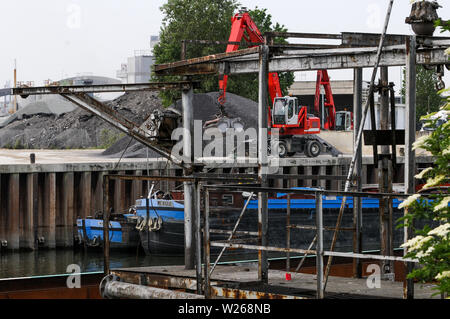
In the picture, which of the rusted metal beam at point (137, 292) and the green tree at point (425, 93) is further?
the green tree at point (425, 93)

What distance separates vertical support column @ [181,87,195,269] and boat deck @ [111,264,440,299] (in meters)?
0.31

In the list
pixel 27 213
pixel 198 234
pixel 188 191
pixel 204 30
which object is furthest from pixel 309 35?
pixel 204 30

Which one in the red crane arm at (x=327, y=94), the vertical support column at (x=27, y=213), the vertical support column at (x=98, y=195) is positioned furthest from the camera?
the red crane arm at (x=327, y=94)

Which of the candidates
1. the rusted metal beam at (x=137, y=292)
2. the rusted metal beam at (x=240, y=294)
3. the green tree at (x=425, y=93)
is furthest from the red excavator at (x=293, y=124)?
the rusted metal beam at (x=240, y=294)

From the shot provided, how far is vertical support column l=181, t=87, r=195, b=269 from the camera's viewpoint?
13.5 m

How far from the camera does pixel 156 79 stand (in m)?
73.5

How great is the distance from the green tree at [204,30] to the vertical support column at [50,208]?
38.8 m

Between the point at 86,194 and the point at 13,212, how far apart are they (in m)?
3.50

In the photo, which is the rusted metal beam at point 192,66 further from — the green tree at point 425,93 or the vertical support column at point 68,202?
the green tree at point 425,93

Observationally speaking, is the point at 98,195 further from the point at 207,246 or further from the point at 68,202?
the point at 207,246

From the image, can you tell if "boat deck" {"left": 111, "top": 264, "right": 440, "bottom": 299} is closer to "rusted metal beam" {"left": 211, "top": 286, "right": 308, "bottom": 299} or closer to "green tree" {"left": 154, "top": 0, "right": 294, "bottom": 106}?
"rusted metal beam" {"left": 211, "top": 286, "right": 308, "bottom": 299}

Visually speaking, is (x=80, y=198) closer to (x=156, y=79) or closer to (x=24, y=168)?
(x=24, y=168)

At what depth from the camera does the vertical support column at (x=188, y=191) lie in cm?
1353

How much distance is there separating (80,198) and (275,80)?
53.0ft
